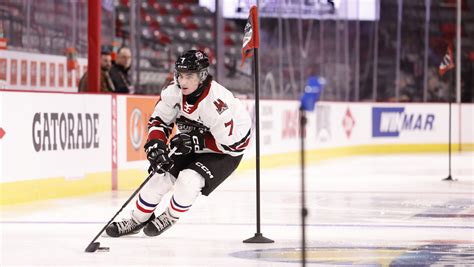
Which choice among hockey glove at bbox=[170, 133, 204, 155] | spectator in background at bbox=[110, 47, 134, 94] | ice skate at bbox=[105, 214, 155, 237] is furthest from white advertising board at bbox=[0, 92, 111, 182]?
hockey glove at bbox=[170, 133, 204, 155]

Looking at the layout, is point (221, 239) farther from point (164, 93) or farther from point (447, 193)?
point (447, 193)

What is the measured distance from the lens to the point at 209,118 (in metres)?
6.63

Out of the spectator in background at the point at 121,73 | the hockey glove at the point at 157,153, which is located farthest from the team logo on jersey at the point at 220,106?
the spectator in background at the point at 121,73

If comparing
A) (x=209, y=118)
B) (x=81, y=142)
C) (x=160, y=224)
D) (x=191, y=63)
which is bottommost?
(x=160, y=224)

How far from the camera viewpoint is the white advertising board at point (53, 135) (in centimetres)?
943

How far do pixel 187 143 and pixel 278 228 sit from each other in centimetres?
138

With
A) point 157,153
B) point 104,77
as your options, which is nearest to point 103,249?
point 157,153

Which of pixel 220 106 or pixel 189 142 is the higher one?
pixel 220 106

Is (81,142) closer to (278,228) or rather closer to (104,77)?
(104,77)

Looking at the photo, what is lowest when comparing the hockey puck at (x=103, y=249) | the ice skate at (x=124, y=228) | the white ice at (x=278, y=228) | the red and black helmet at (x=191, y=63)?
the white ice at (x=278, y=228)

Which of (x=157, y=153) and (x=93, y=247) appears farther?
(x=157, y=153)

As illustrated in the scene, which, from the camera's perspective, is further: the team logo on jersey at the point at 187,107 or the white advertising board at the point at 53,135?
the white advertising board at the point at 53,135

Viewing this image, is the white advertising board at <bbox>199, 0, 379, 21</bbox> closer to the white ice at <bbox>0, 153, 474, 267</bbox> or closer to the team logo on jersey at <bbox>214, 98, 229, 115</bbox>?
the white ice at <bbox>0, 153, 474, 267</bbox>

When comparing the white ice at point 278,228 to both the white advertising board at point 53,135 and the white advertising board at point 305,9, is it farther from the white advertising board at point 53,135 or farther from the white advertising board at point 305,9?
the white advertising board at point 305,9
